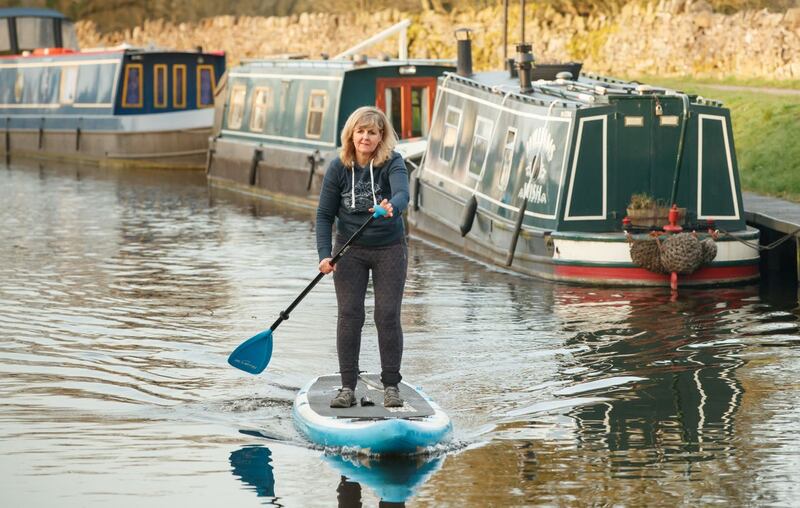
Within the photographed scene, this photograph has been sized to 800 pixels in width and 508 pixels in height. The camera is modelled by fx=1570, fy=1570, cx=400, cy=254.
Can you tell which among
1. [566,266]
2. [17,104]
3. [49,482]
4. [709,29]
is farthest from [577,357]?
[17,104]

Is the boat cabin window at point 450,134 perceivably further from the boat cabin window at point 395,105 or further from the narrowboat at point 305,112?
the boat cabin window at point 395,105

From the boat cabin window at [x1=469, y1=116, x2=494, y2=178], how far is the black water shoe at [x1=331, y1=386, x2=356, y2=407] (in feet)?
35.1

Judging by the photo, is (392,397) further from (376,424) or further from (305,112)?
(305,112)

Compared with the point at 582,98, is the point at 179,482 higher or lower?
lower

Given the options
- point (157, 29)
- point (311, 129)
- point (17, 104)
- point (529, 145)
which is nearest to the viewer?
point (529, 145)

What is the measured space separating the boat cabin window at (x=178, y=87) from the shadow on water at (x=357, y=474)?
89.7 feet

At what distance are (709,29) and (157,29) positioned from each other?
36.3m

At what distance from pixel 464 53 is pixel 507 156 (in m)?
3.97

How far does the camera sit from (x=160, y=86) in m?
37.1

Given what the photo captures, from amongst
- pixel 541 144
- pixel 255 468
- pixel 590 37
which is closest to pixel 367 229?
pixel 255 468

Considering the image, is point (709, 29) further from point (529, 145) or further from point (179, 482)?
point (179, 482)

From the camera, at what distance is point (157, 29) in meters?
68.4

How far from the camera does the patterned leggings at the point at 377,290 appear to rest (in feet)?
33.7

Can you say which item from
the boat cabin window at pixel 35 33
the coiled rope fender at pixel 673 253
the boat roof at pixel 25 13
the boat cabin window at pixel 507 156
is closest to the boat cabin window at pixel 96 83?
the boat roof at pixel 25 13
